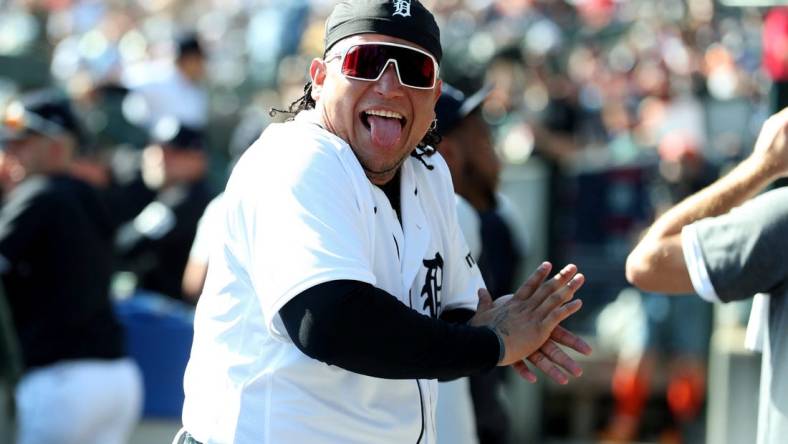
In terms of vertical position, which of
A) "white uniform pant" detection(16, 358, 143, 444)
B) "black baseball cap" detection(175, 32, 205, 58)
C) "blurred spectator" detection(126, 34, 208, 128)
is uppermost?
"black baseball cap" detection(175, 32, 205, 58)

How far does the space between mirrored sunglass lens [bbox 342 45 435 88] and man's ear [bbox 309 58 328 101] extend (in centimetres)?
13

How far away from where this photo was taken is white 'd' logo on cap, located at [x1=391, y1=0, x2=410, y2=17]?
117 inches

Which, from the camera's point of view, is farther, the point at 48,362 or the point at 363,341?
the point at 48,362

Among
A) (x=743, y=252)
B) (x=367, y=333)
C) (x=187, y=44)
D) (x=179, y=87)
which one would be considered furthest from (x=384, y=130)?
(x=179, y=87)

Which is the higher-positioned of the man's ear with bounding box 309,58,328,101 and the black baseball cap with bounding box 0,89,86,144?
the black baseball cap with bounding box 0,89,86,144

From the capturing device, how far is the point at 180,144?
25.6 ft

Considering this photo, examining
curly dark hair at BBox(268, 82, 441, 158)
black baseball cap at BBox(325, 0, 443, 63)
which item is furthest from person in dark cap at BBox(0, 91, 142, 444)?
black baseball cap at BBox(325, 0, 443, 63)

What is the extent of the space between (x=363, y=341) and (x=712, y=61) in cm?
1081

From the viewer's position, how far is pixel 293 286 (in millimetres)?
2688

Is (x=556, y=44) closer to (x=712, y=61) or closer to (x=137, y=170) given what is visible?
(x=712, y=61)

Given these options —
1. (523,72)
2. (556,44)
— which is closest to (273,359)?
(523,72)

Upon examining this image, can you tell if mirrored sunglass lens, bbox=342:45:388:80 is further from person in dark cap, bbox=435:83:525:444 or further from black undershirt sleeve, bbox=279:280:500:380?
person in dark cap, bbox=435:83:525:444

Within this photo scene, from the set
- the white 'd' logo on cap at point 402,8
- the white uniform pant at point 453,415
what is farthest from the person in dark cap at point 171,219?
the white 'd' logo on cap at point 402,8

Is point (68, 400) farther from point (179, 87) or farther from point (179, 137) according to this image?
point (179, 87)
